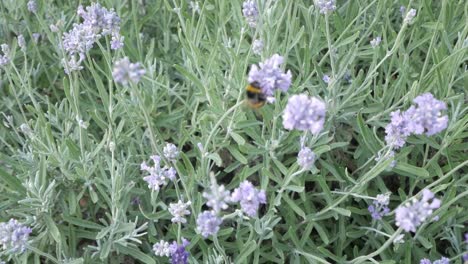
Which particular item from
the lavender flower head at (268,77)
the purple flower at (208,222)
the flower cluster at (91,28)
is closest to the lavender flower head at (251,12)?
the flower cluster at (91,28)

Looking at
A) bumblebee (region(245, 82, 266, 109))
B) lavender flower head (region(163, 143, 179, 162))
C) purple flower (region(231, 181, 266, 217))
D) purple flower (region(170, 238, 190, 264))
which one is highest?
bumblebee (region(245, 82, 266, 109))

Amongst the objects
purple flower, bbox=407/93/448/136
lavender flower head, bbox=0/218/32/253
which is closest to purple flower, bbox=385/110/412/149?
purple flower, bbox=407/93/448/136

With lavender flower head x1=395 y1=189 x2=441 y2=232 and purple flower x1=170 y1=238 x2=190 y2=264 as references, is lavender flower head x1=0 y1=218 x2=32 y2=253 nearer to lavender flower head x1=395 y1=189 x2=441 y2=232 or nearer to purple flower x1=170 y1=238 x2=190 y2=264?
purple flower x1=170 y1=238 x2=190 y2=264

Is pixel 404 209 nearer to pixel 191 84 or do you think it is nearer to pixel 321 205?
pixel 321 205

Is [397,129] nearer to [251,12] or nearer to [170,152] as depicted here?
[251,12]

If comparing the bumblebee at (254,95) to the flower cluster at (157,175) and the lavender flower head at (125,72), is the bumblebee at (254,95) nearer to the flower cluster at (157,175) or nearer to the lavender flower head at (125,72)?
the lavender flower head at (125,72)

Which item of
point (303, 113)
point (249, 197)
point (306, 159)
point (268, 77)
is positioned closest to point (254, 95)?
point (268, 77)
